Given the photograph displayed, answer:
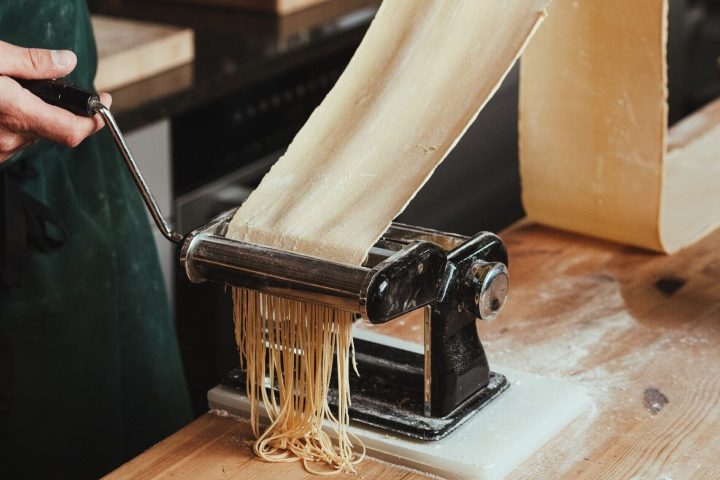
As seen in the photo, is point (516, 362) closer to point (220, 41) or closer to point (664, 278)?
point (664, 278)

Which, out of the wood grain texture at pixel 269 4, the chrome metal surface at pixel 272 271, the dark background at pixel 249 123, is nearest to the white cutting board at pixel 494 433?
the chrome metal surface at pixel 272 271

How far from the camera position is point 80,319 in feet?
5.34

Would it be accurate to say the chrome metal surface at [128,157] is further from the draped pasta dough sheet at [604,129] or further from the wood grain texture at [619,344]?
the draped pasta dough sheet at [604,129]

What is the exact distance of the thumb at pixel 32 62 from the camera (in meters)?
1.13

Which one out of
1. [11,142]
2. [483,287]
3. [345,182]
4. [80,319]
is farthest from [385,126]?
[80,319]

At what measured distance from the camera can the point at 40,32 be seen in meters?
1.52

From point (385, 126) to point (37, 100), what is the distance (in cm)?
36

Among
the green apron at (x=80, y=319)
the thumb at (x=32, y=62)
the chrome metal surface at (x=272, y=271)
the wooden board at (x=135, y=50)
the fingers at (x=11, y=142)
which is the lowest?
the green apron at (x=80, y=319)

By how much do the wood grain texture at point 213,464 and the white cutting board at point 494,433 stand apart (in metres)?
0.02

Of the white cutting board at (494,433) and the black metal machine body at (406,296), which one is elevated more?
the black metal machine body at (406,296)

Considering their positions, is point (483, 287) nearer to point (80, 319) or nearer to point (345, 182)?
point (345, 182)

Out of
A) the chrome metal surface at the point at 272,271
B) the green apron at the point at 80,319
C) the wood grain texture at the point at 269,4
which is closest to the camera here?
the chrome metal surface at the point at 272,271

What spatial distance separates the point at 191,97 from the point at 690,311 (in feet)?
3.66

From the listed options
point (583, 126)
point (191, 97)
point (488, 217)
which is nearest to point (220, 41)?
point (191, 97)
